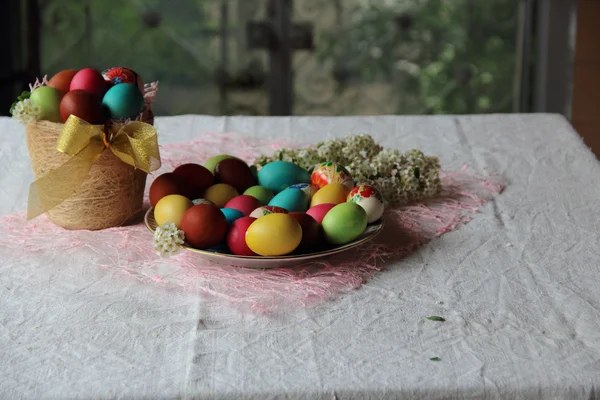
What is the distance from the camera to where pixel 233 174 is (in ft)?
4.06

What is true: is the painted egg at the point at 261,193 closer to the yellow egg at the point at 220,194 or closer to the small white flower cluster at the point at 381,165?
the yellow egg at the point at 220,194

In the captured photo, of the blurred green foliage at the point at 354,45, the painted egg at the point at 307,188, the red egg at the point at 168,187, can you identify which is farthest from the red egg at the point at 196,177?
the blurred green foliage at the point at 354,45

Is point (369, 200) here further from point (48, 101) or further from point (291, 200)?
point (48, 101)

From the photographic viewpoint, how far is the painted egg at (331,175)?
3.94 feet

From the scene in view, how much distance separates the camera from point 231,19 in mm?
2990

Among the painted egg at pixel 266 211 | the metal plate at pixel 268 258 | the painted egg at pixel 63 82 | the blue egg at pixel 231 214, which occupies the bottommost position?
the metal plate at pixel 268 258

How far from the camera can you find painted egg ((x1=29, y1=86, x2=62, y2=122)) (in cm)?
115

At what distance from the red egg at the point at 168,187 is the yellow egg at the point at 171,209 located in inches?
2.1

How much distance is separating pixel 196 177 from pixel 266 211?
17 centimetres

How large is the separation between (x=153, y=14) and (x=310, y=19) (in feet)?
1.84

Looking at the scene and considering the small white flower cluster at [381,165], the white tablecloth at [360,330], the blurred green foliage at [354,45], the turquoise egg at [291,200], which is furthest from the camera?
the blurred green foliage at [354,45]

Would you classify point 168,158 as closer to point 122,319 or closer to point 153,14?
point 122,319

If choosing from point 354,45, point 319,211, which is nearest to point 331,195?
point 319,211

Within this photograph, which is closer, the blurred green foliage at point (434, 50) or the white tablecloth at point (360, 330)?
the white tablecloth at point (360, 330)
